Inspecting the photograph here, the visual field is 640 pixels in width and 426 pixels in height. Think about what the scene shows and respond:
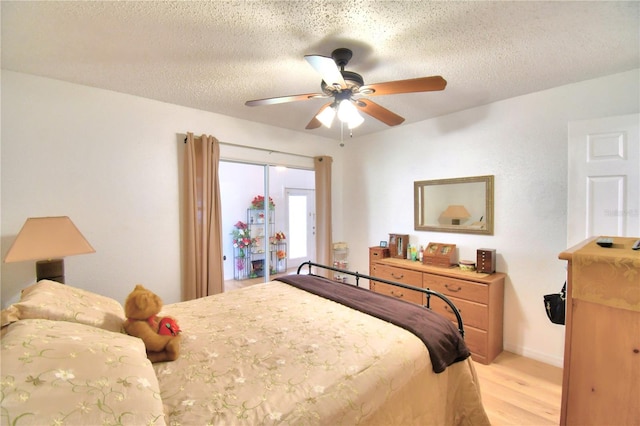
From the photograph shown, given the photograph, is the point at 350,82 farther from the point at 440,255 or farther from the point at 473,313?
the point at 473,313

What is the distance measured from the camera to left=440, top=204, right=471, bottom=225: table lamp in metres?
3.12

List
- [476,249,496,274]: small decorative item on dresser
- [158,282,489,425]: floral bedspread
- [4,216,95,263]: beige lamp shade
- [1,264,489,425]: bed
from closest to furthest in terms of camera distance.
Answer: [1,264,489,425]: bed → [158,282,489,425]: floral bedspread → [4,216,95,263]: beige lamp shade → [476,249,496,274]: small decorative item on dresser

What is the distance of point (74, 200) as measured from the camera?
2348mm

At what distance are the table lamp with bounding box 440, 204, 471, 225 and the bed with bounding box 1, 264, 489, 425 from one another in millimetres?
1718

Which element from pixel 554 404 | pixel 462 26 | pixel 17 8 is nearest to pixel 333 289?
pixel 554 404

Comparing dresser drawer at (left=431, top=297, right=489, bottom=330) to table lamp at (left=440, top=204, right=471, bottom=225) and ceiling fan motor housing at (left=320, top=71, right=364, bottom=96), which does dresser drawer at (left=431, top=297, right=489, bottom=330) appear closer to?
table lamp at (left=440, top=204, right=471, bottom=225)

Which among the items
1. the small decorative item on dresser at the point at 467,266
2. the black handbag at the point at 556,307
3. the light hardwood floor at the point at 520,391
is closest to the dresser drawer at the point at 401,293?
the small decorative item on dresser at the point at 467,266

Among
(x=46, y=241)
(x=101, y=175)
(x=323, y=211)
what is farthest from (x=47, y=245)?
(x=323, y=211)

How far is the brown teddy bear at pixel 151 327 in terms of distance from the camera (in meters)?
1.27

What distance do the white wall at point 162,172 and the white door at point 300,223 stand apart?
1478mm

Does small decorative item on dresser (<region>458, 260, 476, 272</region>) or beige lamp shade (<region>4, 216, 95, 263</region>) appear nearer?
beige lamp shade (<region>4, 216, 95, 263</region>)

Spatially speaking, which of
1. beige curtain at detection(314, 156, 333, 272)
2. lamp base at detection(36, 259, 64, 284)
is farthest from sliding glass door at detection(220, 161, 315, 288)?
lamp base at detection(36, 259, 64, 284)

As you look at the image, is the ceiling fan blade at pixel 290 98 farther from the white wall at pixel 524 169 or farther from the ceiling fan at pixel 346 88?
the white wall at pixel 524 169

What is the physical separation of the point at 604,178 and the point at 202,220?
3639mm
